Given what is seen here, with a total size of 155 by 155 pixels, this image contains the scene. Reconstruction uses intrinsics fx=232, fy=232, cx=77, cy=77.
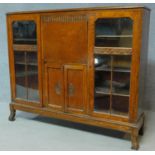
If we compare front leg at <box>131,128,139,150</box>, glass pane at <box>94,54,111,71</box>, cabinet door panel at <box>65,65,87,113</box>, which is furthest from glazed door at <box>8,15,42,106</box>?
front leg at <box>131,128,139,150</box>

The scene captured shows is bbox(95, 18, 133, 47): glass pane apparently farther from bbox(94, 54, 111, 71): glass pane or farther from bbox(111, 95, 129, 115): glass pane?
bbox(111, 95, 129, 115): glass pane

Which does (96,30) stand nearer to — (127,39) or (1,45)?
(127,39)

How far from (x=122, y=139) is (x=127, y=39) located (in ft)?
3.42

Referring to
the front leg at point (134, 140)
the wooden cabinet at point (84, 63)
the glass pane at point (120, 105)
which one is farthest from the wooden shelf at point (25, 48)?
the front leg at point (134, 140)

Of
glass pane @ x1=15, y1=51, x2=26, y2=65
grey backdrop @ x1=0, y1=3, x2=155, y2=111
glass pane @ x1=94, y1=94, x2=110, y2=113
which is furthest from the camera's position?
grey backdrop @ x1=0, y1=3, x2=155, y2=111

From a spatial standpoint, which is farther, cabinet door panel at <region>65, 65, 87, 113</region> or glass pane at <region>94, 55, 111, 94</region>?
cabinet door panel at <region>65, 65, 87, 113</region>

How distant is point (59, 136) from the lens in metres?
2.48

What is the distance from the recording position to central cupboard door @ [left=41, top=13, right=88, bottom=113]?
7.55ft

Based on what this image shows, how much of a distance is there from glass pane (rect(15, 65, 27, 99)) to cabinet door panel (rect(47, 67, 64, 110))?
36 centimetres

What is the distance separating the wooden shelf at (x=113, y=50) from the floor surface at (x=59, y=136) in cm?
91

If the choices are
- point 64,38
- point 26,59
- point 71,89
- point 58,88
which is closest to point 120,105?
point 71,89

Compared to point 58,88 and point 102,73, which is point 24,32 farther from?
point 102,73

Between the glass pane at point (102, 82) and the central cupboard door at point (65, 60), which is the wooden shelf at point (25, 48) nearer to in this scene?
the central cupboard door at point (65, 60)

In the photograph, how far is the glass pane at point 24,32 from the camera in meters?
2.55
